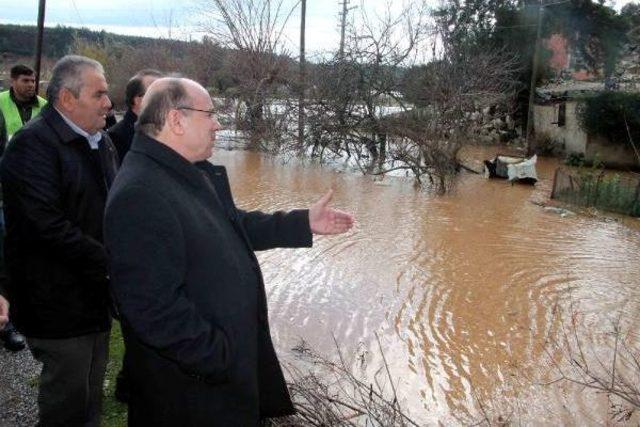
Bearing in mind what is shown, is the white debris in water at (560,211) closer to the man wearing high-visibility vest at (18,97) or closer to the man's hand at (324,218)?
the man wearing high-visibility vest at (18,97)

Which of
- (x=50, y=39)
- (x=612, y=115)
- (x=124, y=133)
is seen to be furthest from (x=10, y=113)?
(x=50, y=39)

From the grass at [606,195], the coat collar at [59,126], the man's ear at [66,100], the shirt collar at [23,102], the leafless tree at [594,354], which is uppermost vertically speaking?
the shirt collar at [23,102]

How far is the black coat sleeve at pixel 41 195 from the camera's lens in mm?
2383

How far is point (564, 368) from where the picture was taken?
518cm

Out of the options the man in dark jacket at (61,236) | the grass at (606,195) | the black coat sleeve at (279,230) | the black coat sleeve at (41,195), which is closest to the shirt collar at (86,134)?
the man in dark jacket at (61,236)

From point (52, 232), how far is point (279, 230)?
979mm

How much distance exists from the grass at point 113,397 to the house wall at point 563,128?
2230 cm

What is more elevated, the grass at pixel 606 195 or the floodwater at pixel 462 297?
the grass at pixel 606 195

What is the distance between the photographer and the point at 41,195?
2383 mm

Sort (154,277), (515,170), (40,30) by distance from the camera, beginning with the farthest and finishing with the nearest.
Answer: (515,170), (40,30), (154,277)

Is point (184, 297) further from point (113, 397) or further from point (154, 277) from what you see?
point (113, 397)

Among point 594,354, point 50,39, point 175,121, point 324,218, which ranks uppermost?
point 50,39

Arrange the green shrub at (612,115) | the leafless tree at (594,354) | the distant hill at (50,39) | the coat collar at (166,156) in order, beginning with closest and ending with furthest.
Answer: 1. the coat collar at (166,156)
2. the leafless tree at (594,354)
3. the green shrub at (612,115)
4. the distant hill at (50,39)

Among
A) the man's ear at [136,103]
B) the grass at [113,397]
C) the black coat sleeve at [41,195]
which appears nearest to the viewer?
the black coat sleeve at [41,195]
